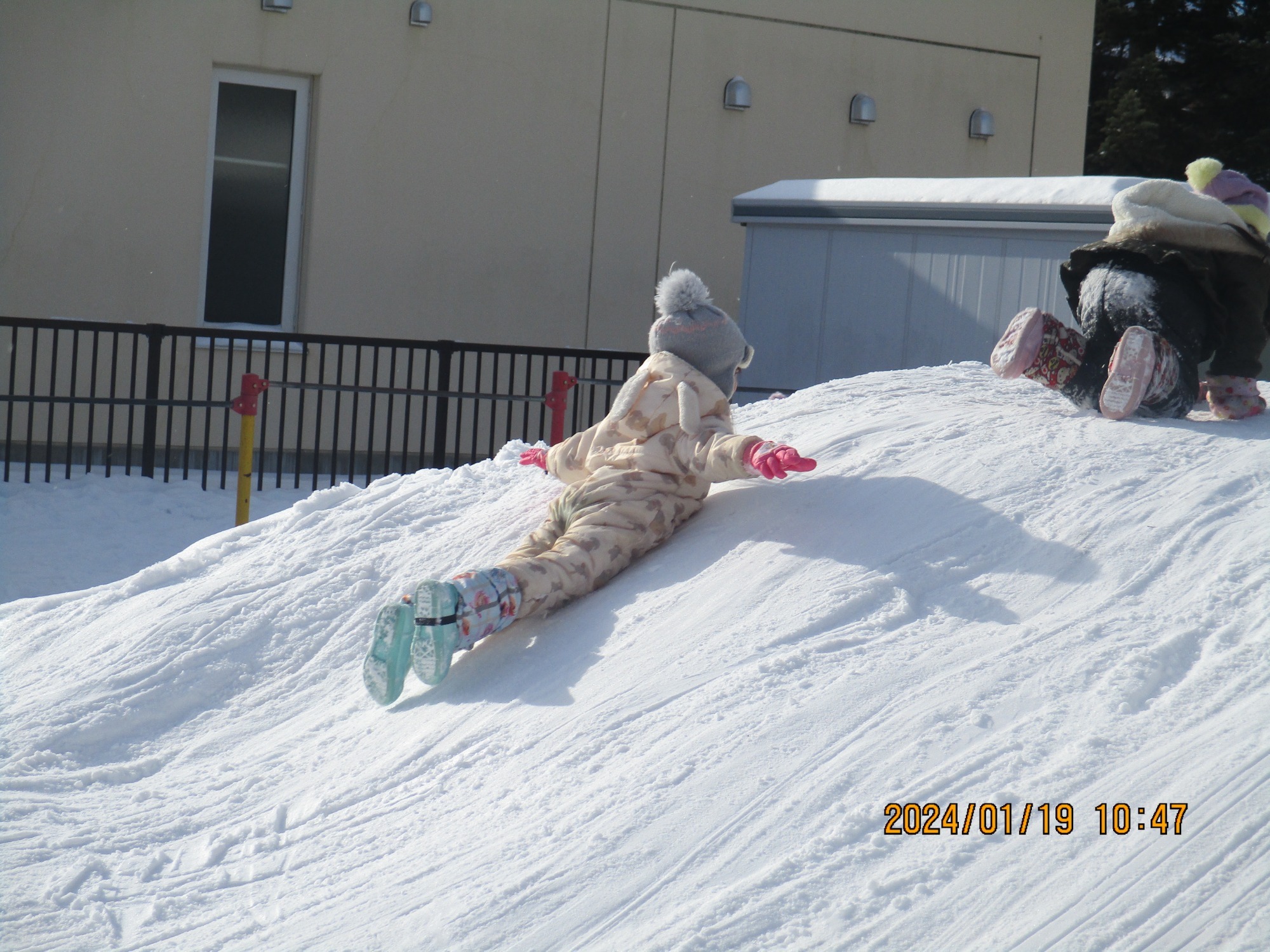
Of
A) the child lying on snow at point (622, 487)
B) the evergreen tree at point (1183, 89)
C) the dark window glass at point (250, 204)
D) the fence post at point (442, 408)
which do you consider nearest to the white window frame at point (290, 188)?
the dark window glass at point (250, 204)

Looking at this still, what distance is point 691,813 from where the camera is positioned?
265cm

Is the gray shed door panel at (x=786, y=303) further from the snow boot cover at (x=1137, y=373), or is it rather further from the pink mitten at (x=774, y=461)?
the pink mitten at (x=774, y=461)

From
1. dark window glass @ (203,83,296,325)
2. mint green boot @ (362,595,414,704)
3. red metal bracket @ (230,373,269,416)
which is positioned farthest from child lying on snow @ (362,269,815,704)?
dark window glass @ (203,83,296,325)

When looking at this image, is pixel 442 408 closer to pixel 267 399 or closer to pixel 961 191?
pixel 267 399

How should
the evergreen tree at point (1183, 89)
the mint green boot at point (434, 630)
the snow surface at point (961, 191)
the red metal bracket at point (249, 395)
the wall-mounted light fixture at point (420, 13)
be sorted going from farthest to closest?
the evergreen tree at point (1183, 89)
the wall-mounted light fixture at point (420, 13)
the red metal bracket at point (249, 395)
the snow surface at point (961, 191)
the mint green boot at point (434, 630)

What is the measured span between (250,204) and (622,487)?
24.8 ft

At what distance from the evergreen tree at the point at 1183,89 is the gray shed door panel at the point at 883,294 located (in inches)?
568

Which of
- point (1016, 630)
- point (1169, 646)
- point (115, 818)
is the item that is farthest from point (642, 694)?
point (115, 818)

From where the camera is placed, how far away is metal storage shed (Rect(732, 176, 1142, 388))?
21.7 feet

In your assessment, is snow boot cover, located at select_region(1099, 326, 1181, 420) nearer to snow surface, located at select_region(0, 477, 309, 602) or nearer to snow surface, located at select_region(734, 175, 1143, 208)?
snow surface, located at select_region(734, 175, 1143, 208)

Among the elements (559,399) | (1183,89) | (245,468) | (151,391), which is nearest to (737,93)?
(559,399)

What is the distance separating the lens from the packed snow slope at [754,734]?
93.2 inches

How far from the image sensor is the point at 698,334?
4.22 metres

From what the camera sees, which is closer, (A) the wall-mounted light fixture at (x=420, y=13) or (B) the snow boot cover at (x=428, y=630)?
(B) the snow boot cover at (x=428, y=630)
